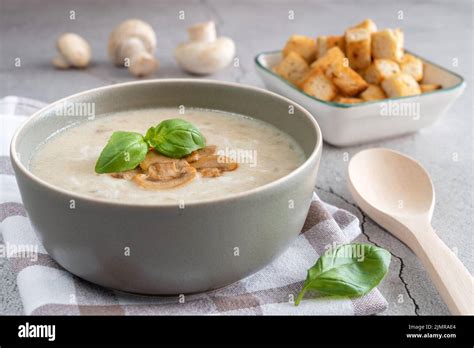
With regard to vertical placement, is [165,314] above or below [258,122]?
below

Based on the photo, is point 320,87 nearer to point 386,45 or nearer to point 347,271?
point 386,45

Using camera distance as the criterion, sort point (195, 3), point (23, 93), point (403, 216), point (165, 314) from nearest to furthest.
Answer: point (165, 314)
point (403, 216)
point (23, 93)
point (195, 3)

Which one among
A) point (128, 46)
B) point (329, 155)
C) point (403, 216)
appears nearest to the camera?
point (403, 216)

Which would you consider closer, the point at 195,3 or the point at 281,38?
the point at 281,38

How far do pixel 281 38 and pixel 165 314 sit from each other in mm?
2393

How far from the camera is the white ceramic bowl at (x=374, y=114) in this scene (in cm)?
215

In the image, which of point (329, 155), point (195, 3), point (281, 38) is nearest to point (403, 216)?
point (329, 155)

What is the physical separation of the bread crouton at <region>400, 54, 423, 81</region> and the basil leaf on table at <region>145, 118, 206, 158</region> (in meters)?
1.20

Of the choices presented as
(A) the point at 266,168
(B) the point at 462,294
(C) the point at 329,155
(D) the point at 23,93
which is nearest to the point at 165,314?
(A) the point at 266,168

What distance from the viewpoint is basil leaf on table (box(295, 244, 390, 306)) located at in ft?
4.41

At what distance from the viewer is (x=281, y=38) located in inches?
136

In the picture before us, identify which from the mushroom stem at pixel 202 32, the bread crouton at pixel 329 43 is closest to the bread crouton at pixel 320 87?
the bread crouton at pixel 329 43

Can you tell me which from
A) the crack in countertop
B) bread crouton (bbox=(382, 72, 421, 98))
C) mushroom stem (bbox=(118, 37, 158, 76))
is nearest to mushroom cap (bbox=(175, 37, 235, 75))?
mushroom stem (bbox=(118, 37, 158, 76))
